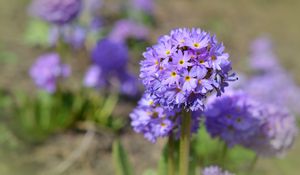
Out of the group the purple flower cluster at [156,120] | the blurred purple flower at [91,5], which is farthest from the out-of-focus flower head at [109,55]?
the purple flower cluster at [156,120]

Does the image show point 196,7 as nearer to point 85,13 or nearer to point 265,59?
point 265,59

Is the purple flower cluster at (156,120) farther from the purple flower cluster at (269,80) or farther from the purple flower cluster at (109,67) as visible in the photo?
the purple flower cluster at (269,80)

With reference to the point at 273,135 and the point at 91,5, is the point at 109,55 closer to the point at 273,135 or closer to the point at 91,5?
the point at 91,5

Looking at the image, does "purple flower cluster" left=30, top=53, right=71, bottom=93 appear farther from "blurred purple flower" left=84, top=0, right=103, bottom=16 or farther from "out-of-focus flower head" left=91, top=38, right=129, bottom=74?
"blurred purple flower" left=84, top=0, right=103, bottom=16

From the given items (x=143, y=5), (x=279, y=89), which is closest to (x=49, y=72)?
(x=143, y=5)

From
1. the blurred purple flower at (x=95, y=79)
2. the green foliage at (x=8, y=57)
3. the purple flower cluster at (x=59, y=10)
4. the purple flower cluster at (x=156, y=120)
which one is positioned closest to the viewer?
the purple flower cluster at (x=156, y=120)

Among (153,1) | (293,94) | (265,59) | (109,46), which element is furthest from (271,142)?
(153,1)
